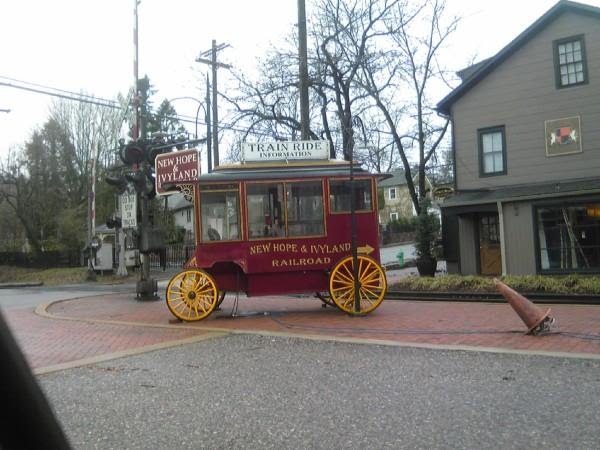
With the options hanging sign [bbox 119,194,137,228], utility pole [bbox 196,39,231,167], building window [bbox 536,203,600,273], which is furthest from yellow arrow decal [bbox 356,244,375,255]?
utility pole [bbox 196,39,231,167]

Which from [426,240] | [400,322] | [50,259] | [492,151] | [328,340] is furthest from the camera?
[50,259]

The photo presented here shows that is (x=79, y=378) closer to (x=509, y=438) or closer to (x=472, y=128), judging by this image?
(x=509, y=438)

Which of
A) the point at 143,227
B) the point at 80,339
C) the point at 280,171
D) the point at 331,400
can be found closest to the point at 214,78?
the point at 143,227

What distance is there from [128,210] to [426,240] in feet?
29.4

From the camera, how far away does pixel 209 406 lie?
17.1 feet

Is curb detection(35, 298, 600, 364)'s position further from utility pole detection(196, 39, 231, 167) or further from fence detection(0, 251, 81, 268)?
fence detection(0, 251, 81, 268)

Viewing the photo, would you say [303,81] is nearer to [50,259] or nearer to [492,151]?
[492,151]

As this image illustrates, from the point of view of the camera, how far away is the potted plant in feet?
58.5

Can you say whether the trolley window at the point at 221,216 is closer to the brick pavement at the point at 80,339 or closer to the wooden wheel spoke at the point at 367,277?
the brick pavement at the point at 80,339

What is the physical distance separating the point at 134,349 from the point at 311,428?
13.6 feet

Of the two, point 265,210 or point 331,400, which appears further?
point 265,210

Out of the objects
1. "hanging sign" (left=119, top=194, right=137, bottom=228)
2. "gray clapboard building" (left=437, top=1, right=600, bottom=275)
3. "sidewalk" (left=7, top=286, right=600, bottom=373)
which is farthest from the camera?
"gray clapboard building" (left=437, top=1, right=600, bottom=275)

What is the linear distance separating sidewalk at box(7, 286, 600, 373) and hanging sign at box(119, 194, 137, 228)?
8.38ft

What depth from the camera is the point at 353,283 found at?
1055 centimetres
